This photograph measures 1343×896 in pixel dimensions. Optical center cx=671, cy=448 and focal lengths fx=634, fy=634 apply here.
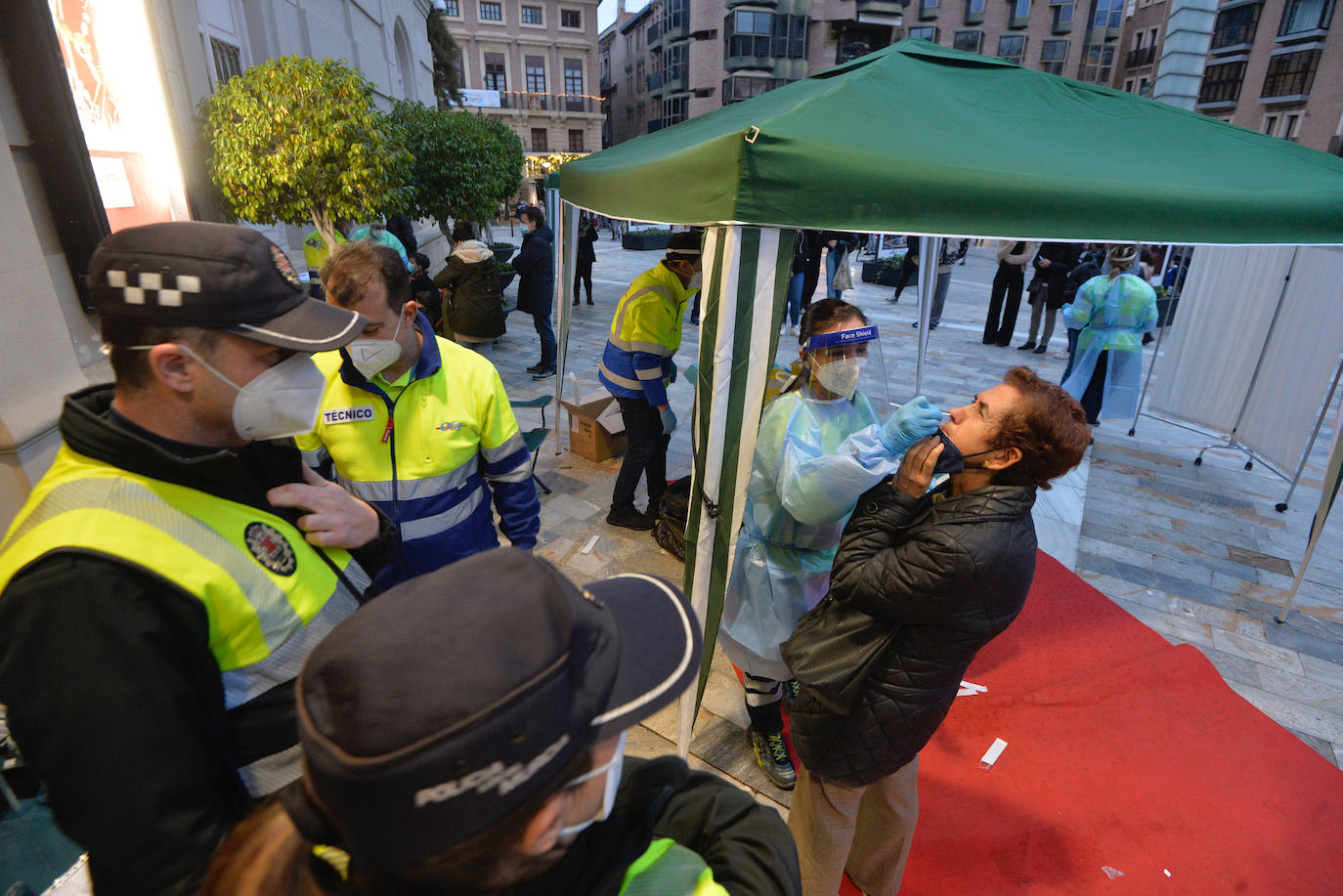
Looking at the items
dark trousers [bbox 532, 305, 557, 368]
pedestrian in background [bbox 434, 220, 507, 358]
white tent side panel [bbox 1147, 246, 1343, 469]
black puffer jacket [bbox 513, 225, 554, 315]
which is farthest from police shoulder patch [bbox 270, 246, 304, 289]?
black puffer jacket [bbox 513, 225, 554, 315]

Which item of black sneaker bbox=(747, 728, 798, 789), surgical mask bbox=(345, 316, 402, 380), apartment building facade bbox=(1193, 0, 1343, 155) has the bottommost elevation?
black sneaker bbox=(747, 728, 798, 789)

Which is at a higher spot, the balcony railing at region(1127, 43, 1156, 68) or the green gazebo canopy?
the balcony railing at region(1127, 43, 1156, 68)

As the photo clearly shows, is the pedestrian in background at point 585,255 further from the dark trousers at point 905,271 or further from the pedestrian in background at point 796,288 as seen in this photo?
the dark trousers at point 905,271

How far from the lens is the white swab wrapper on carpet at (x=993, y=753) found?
2.99m

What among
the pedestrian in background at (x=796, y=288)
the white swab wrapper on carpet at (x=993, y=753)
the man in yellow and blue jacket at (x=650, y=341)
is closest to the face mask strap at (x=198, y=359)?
the man in yellow and blue jacket at (x=650, y=341)

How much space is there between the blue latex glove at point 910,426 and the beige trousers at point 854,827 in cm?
105

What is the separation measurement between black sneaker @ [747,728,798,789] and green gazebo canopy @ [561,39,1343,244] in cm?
222

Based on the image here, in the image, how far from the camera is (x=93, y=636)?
94 centimetres

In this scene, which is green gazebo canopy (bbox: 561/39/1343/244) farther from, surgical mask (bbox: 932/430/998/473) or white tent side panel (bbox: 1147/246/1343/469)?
white tent side panel (bbox: 1147/246/1343/469)

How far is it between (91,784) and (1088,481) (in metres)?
7.12

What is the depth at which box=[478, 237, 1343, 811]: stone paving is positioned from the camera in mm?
3373

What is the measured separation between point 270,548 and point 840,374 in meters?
2.02

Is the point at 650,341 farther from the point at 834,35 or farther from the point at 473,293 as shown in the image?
the point at 834,35

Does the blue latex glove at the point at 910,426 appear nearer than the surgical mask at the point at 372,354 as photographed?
Yes
